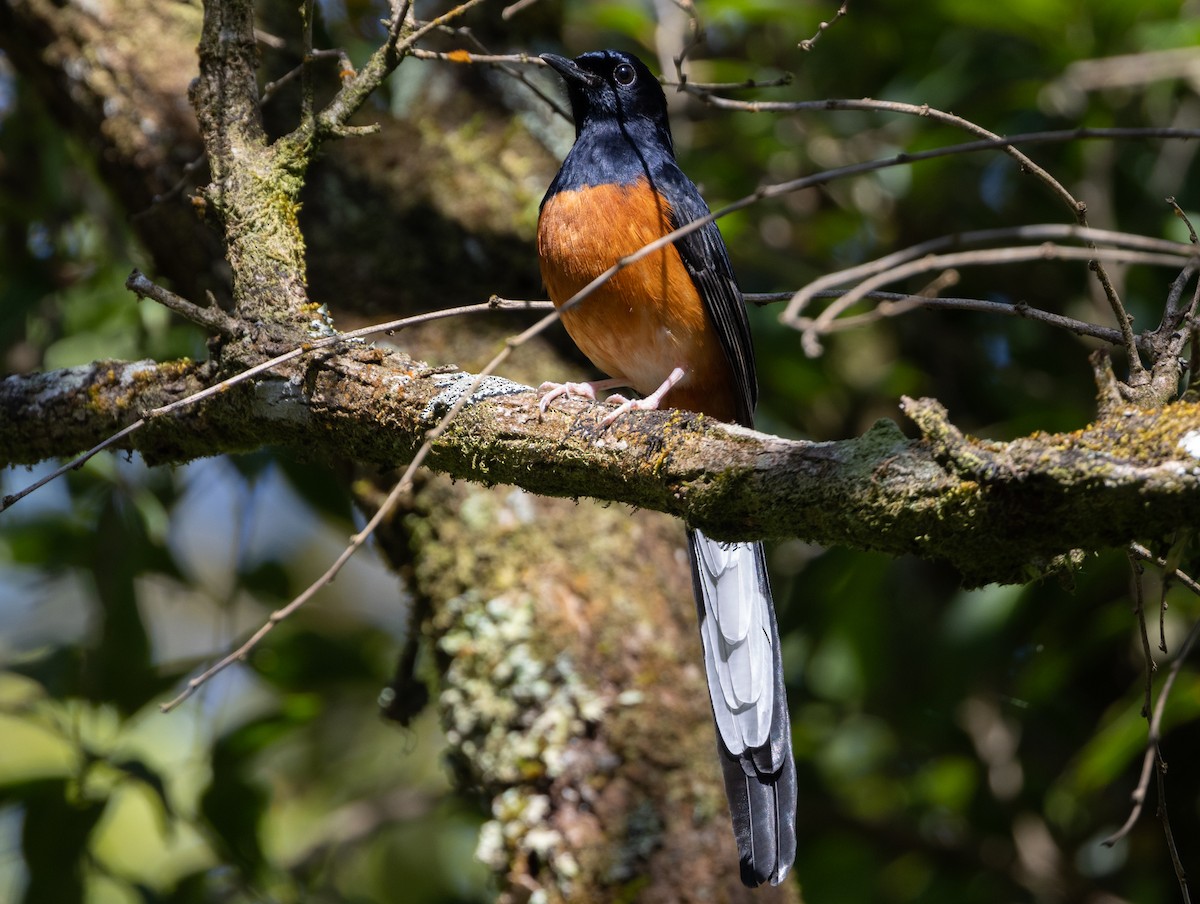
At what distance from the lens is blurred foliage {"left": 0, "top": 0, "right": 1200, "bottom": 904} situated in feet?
14.0

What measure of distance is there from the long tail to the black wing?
2.14ft

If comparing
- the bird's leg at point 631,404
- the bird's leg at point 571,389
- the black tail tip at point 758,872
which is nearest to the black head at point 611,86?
the bird's leg at point 571,389

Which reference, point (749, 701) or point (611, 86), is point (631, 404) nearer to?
point (749, 701)

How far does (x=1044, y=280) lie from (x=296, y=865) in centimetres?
458

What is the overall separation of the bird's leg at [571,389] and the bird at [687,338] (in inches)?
0.5

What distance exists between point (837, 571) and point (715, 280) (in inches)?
58.6

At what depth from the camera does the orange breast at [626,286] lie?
11.9ft

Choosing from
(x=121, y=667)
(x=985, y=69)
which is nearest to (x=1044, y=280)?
(x=985, y=69)

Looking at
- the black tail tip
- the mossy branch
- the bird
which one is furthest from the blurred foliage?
the mossy branch

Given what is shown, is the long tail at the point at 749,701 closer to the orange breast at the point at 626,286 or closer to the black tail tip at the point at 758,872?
the black tail tip at the point at 758,872

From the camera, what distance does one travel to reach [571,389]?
3408 millimetres

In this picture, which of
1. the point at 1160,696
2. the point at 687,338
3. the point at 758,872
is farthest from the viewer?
the point at 687,338

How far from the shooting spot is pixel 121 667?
A: 165 inches

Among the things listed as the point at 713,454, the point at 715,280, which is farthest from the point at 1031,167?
the point at 715,280
